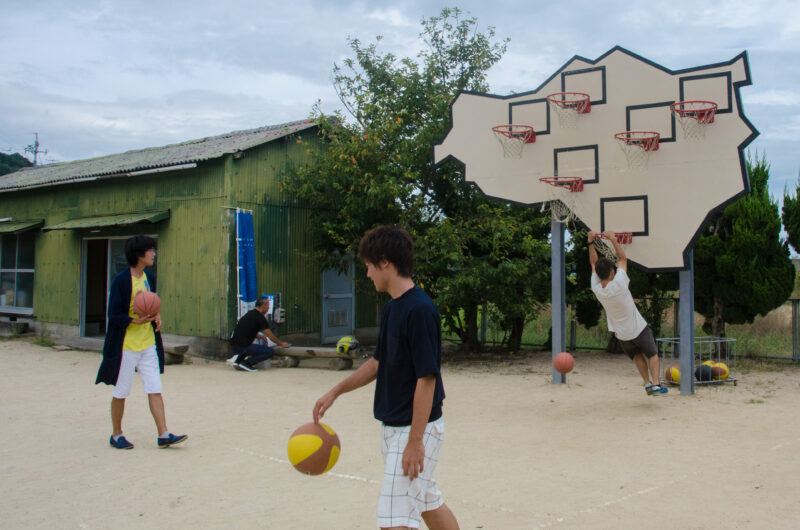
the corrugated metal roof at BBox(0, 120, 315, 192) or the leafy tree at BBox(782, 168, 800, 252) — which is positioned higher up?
the corrugated metal roof at BBox(0, 120, 315, 192)

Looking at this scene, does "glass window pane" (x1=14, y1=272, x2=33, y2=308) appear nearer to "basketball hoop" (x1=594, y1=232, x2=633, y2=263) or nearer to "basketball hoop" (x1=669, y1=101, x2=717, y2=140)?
"basketball hoop" (x1=594, y1=232, x2=633, y2=263)

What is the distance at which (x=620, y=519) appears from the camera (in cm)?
431

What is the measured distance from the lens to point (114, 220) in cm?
1377

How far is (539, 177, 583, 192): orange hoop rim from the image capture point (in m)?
9.47

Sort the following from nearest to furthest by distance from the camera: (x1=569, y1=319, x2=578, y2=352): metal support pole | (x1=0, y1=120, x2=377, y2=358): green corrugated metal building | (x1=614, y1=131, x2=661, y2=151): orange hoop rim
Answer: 1. (x1=614, y1=131, x2=661, y2=151): orange hoop rim
2. (x1=0, y1=120, x2=377, y2=358): green corrugated metal building
3. (x1=569, y1=319, x2=578, y2=352): metal support pole

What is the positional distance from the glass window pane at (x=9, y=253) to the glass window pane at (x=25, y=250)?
0.25 m

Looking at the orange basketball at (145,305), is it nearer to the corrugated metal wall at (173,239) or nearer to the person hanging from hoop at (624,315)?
the person hanging from hoop at (624,315)

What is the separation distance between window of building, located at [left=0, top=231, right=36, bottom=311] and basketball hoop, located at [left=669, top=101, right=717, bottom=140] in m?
14.9

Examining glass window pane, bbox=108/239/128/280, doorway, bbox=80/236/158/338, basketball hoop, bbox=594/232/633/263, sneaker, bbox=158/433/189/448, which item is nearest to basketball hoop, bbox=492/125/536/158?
basketball hoop, bbox=594/232/633/263

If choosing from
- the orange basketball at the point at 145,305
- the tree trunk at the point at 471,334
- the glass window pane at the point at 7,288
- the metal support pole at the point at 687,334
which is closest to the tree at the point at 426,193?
the tree trunk at the point at 471,334

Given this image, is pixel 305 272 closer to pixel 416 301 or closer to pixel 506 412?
pixel 506 412

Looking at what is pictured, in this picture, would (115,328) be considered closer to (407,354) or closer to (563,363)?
(407,354)

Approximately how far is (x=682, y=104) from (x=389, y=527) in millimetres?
7495

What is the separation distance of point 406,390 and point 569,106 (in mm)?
7393
